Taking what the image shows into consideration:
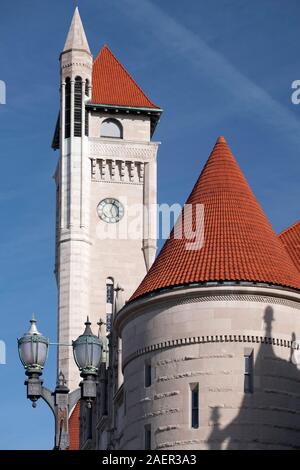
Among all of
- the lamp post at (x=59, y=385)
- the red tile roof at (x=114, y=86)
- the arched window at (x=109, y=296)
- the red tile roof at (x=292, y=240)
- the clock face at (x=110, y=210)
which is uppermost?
the red tile roof at (x=114, y=86)

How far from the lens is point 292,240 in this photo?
44.2m

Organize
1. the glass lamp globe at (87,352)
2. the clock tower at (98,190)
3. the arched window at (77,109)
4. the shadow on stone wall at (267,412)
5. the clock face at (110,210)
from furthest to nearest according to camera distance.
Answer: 1. the arched window at (77,109)
2. the clock face at (110,210)
3. the clock tower at (98,190)
4. the shadow on stone wall at (267,412)
5. the glass lamp globe at (87,352)

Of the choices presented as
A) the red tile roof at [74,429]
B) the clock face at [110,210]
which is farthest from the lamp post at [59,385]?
the clock face at [110,210]

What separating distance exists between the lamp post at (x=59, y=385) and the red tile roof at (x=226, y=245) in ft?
41.9

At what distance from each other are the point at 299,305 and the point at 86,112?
40.5 metres

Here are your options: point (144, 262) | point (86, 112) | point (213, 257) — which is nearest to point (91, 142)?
point (86, 112)

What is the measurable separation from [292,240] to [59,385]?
1905cm

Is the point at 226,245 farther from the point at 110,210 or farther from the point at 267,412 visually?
the point at 110,210

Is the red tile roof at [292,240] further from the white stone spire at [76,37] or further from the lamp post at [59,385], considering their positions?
the white stone spire at [76,37]

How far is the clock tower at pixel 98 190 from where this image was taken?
75938 millimetres

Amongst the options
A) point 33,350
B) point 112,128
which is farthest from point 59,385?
point 112,128

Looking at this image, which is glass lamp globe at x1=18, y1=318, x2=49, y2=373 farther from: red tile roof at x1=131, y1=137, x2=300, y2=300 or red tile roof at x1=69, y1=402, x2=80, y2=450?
red tile roof at x1=69, y1=402, x2=80, y2=450

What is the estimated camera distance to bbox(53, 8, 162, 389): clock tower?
2990 inches
